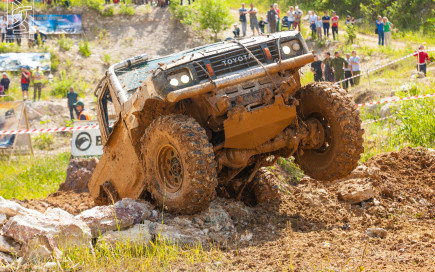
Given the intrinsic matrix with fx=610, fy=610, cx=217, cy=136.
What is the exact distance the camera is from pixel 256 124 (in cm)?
658

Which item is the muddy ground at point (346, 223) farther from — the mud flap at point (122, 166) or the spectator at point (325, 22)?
the spectator at point (325, 22)

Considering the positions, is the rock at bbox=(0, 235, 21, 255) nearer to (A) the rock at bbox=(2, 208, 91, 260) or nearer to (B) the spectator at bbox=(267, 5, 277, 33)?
(A) the rock at bbox=(2, 208, 91, 260)

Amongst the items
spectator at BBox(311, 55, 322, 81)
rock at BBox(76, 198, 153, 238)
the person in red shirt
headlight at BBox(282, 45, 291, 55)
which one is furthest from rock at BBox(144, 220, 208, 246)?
the person in red shirt

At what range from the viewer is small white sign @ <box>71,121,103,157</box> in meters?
14.0

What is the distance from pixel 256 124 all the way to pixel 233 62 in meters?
0.76

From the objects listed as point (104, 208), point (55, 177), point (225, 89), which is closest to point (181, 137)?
point (225, 89)

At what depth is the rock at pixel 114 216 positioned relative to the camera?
6238 mm

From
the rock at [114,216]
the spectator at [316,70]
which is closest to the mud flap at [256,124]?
the rock at [114,216]

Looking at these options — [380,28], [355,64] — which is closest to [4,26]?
[380,28]

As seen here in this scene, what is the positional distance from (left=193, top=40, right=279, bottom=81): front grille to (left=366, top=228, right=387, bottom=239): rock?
2185mm

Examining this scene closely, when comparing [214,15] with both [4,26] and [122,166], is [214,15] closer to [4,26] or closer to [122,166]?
[4,26]

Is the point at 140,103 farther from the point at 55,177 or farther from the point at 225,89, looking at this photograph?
the point at 55,177

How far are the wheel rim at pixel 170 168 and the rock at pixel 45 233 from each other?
119cm

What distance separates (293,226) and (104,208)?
2084 millimetres
